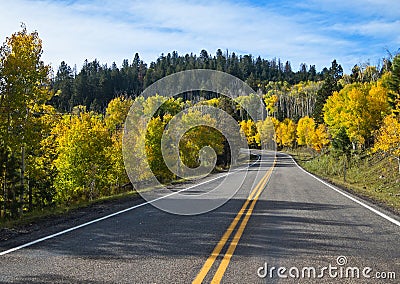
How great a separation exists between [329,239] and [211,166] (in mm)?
34757

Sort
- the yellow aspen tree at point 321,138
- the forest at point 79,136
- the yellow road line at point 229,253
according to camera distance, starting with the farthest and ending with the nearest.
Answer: the yellow aspen tree at point 321,138 < the forest at point 79,136 < the yellow road line at point 229,253

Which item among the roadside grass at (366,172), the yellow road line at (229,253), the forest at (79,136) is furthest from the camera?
the roadside grass at (366,172)

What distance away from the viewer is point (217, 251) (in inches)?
252

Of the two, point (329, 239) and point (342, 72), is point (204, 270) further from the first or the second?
point (342, 72)

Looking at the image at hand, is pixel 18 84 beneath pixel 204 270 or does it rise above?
above

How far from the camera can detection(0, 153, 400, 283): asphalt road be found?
516 centimetres

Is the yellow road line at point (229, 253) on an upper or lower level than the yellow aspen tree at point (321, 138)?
lower

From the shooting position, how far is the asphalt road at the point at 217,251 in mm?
5164

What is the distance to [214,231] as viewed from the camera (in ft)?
26.7

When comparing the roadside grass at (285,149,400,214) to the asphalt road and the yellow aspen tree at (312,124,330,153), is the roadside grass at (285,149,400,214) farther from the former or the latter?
the asphalt road

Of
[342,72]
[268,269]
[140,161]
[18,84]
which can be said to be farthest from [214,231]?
Result: [342,72]

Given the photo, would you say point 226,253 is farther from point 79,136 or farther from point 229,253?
point 79,136

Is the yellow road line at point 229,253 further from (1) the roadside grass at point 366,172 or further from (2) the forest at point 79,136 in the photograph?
(1) the roadside grass at point 366,172

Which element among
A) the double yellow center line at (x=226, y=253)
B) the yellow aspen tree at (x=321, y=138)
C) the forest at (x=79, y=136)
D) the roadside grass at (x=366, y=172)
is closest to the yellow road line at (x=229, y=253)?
the double yellow center line at (x=226, y=253)
